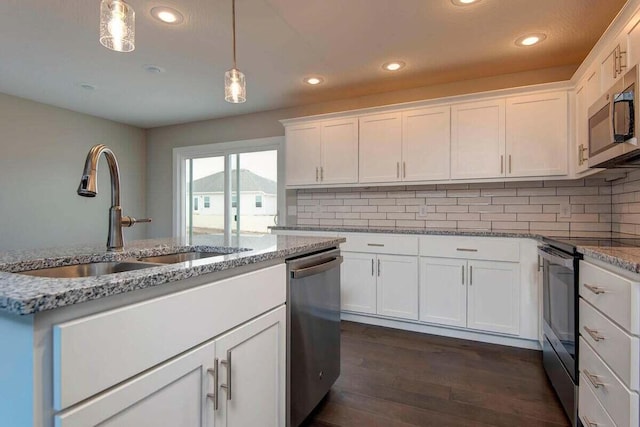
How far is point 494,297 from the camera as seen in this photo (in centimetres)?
281

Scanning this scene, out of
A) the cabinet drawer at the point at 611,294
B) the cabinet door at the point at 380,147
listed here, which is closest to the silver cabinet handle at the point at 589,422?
the cabinet drawer at the point at 611,294

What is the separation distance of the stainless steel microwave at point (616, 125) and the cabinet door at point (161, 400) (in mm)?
2140

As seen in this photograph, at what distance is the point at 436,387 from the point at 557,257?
3.53 ft

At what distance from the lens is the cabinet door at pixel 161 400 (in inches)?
29.6

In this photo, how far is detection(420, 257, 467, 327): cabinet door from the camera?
2914 mm

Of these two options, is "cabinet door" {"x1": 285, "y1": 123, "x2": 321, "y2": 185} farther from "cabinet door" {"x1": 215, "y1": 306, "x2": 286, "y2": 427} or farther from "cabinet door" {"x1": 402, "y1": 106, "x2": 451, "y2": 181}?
"cabinet door" {"x1": 215, "y1": 306, "x2": 286, "y2": 427}

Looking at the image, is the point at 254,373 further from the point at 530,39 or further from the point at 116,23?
the point at 530,39

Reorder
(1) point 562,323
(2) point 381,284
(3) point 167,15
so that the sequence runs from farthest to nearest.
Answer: (2) point 381,284
(3) point 167,15
(1) point 562,323

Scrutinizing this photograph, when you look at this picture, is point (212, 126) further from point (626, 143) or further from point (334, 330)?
point (626, 143)

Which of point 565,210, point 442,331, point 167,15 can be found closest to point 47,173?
point 167,15

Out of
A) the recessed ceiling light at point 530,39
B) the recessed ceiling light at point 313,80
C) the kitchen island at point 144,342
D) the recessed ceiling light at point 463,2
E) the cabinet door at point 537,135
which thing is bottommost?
the kitchen island at point 144,342

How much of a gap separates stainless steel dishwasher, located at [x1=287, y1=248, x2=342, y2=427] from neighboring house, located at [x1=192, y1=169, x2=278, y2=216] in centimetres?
264

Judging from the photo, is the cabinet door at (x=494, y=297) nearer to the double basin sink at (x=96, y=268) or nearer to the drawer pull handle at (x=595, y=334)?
the drawer pull handle at (x=595, y=334)

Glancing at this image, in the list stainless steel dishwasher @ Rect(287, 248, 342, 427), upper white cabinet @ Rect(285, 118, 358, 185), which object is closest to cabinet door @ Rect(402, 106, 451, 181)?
upper white cabinet @ Rect(285, 118, 358, 185)
